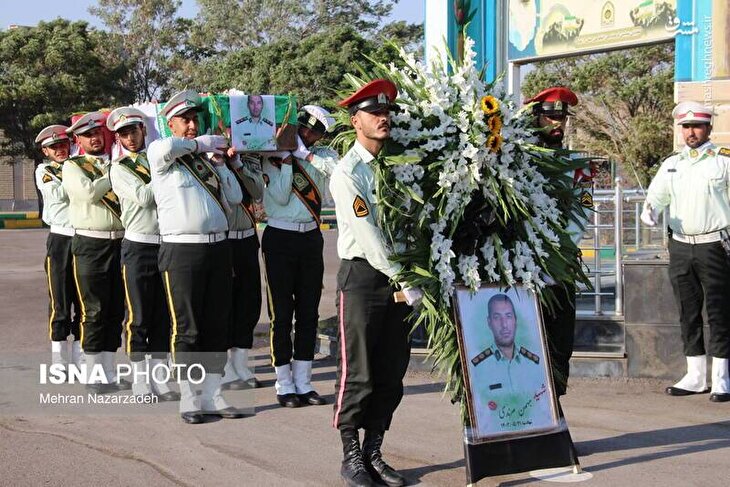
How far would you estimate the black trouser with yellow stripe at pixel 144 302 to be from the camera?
7.23 meters

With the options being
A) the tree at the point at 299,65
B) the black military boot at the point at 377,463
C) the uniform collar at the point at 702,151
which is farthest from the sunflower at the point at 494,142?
the tree at the point at 299,65

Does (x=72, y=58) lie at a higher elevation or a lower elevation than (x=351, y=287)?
higher

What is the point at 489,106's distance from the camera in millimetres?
5148

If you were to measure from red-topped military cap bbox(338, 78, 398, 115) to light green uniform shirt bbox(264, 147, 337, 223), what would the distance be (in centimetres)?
215

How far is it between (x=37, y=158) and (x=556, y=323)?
38667 millimetres

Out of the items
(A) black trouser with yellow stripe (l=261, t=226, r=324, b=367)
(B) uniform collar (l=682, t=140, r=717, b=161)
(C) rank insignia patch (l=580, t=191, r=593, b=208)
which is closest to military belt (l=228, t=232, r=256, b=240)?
(A) black trouser with yellow stripe (l=261, t=226, r=324, b=367)

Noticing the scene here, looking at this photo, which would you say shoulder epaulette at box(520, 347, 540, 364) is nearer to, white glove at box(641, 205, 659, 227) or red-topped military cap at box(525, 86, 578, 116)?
red-topped military cap at box(525, 86, 578, 116)

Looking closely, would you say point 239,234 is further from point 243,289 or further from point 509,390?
point 509,390

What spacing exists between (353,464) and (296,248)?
2407 mm

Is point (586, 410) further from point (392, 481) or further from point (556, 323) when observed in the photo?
point (392, 481)

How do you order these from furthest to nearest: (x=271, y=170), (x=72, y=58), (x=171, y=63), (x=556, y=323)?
(x=171, y=63) < (x=72, y=58) < (x=271, y=170) < (x=556, y=323)

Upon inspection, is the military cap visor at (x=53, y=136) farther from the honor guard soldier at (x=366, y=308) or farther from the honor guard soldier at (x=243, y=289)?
the honor guard soldier at (x=366, y=308)

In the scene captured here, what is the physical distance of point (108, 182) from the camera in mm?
7430

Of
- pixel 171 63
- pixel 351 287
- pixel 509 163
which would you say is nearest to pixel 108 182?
pixel 351 287
